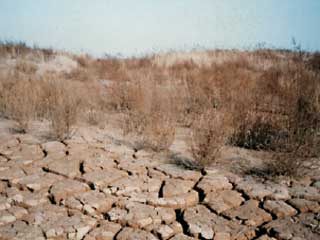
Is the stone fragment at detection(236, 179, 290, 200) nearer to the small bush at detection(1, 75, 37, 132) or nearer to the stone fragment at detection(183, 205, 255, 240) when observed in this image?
the stone fragment at detection(183, 205, 255, 240)

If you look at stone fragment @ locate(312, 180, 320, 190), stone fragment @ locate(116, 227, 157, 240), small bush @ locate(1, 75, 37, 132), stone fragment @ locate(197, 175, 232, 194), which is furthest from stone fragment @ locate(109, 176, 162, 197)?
small bush @ locate(1, 75, 37, 132)

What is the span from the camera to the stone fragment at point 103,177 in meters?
2.99

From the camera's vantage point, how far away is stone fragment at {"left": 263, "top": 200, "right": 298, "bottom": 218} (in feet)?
8.44

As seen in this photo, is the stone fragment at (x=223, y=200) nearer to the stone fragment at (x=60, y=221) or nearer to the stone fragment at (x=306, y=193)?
the stone fragment at (x=306, y=193)

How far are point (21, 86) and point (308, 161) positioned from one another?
4219 millimetres

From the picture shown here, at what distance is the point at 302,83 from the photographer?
4.96m

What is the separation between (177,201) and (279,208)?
756 mm

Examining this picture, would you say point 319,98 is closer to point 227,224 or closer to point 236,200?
point 236,200

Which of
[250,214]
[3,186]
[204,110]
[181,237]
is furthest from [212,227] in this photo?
[204,110]

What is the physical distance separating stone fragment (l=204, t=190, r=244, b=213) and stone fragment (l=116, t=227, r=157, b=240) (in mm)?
583

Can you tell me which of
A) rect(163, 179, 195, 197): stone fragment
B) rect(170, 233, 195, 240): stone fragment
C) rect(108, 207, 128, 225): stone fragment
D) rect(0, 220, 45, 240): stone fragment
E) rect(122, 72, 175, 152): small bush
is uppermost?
rect(122, 72, 175, 152): small bush

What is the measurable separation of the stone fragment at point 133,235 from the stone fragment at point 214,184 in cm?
75

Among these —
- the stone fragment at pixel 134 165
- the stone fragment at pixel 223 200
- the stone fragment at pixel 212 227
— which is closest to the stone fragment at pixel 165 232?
the stone fragment at pixel 212 227

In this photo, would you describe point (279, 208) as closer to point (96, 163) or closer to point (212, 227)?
point (212, 227)
